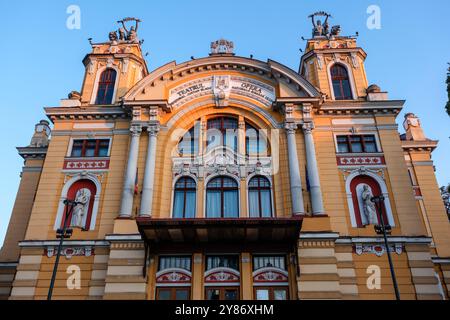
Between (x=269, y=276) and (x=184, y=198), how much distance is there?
7082 mm

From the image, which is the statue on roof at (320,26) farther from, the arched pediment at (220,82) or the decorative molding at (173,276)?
the decorative molding at (173,276)

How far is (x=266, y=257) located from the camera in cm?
2252

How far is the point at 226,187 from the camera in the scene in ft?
82.6

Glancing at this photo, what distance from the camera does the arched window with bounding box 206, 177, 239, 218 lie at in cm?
2439

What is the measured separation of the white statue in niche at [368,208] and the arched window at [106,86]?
18815 millimetres

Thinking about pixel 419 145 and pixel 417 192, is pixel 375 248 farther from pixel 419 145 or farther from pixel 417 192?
pixel 419 145

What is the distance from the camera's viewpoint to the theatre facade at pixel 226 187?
21625 mm

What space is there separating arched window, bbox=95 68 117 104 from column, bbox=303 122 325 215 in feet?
47.5

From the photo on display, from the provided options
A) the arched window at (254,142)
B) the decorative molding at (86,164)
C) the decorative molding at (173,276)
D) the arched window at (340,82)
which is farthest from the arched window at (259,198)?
the decorative molding at (86,164)

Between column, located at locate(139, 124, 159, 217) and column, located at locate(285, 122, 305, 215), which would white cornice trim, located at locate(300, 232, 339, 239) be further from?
column, located at locate(139, 124, 159, 217)

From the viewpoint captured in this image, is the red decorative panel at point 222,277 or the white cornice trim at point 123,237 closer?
the red decorative panel at point 222,277

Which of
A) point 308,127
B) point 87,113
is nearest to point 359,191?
point 308,127
